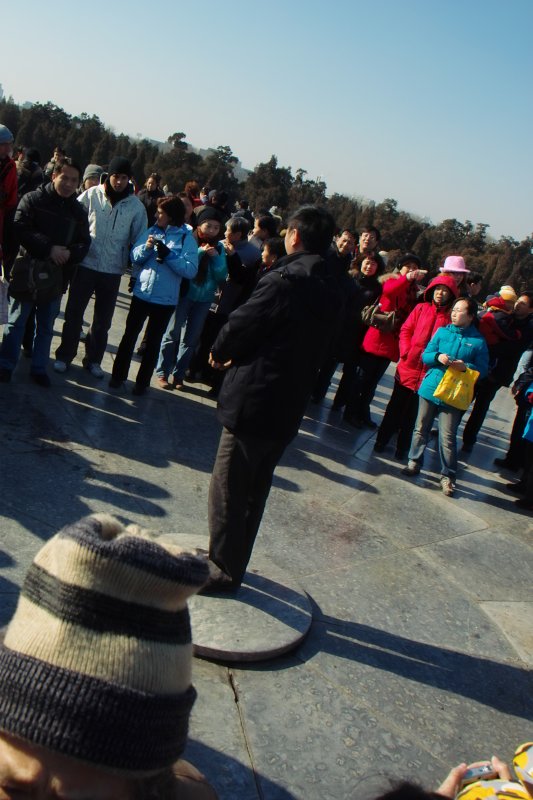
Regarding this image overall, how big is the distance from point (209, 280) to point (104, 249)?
112cm

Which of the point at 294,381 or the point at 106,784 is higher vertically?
the point at 294,381

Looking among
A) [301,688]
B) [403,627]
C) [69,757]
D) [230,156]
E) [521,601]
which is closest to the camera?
[69,757]

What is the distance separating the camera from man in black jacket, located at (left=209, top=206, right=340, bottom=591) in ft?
11.5

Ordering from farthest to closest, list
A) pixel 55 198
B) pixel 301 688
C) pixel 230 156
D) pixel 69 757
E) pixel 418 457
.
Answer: pixel 230 156
pixel 418 457
pixel 55 198
pixel 301 688
pixel 69 757

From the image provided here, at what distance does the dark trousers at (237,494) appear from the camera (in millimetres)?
3611

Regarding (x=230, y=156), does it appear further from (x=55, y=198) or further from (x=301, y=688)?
(x=301, y=688)

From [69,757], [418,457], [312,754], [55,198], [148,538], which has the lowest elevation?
[312,754]

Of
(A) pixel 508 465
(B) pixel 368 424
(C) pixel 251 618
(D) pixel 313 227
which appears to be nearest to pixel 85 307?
(B) pixel 368 424

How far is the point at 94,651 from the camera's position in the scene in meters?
1.13

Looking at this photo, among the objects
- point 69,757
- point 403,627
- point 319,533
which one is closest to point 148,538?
point 69,757

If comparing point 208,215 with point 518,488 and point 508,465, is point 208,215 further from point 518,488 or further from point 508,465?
point 508,465

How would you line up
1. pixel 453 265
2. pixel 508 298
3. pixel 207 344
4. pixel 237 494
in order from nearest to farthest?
pixel 237 494, pixel 453 265, pixel 207 344, pixel 508 298

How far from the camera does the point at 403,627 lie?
13.9 ft

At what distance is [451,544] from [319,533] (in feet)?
4.01
